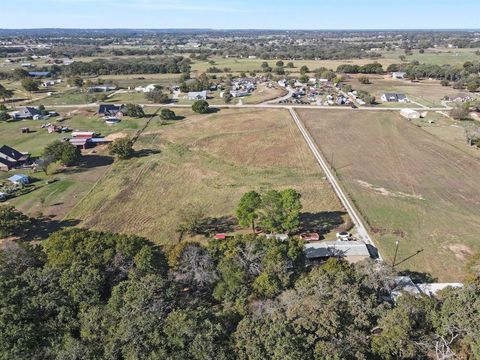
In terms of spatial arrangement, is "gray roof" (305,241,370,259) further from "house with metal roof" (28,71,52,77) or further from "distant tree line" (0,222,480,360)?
"house with metal roof" (28,71,52,77)

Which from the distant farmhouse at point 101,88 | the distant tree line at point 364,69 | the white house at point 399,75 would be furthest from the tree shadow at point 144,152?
the white house at point 399,75

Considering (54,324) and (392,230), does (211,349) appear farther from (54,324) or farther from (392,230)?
(392,230)

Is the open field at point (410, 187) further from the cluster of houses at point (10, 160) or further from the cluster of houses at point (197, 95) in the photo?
the cluster of houses at point (10, 160)

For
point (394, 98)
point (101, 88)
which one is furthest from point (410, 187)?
point (101, 88)

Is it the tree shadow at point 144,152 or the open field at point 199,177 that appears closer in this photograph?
the open field at point 199,177

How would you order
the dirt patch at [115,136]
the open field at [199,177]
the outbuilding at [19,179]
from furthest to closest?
the dirt patch at [115,136] → the outbuilding at [19,179] → the open field at [199,177]

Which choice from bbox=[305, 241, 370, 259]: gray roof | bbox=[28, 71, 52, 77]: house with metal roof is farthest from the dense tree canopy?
bbox=[28, 71, 52, 77]: house with metal roof
